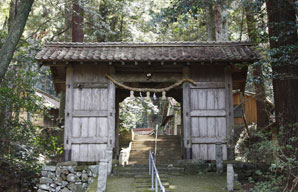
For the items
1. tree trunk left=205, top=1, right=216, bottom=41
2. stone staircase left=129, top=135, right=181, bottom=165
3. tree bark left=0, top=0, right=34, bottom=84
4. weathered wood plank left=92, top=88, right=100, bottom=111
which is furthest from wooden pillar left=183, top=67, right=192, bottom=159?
tree trunk left=205, top=1, right=216, bottom=41

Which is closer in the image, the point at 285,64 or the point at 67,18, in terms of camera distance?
the point at 285,64

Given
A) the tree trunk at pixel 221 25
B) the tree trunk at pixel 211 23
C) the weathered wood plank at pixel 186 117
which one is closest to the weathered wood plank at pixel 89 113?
the weathered wood plank at pixel 186 117

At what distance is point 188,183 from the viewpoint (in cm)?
836

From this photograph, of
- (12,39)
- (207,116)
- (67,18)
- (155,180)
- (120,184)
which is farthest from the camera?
(67,18)

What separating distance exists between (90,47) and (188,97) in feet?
12.1

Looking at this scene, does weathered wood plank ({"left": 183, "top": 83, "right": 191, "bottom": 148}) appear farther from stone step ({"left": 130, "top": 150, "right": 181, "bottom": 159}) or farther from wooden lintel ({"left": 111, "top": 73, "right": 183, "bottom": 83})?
stone step ({"left": 130, "top": 150, "right": 181, "bottom": 159})

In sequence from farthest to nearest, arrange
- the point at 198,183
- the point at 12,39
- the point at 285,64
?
1. the point at 198,183
2. the point at 12,39
3. the point at 285,64

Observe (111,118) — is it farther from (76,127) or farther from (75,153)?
(75,153)

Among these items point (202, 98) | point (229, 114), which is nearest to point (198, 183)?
point (229, 114)

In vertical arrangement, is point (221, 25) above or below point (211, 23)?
below

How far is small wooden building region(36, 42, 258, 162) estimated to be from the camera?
400 inches

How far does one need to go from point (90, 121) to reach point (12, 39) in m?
3.52

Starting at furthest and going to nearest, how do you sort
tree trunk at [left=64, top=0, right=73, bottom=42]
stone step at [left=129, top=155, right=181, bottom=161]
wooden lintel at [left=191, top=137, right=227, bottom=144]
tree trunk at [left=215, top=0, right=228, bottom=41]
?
tree trunk at [left=215, top=0, right=228, bottom=41] → stone step at [left=129, top=155, right=181, bottom=161] → tree trunk at [left=64, top=0, right=73, bottom=42] → wooden lintel at [left=191, top=137, right=227, bottom=144]

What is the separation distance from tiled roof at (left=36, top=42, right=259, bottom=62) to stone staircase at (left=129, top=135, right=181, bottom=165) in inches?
223
